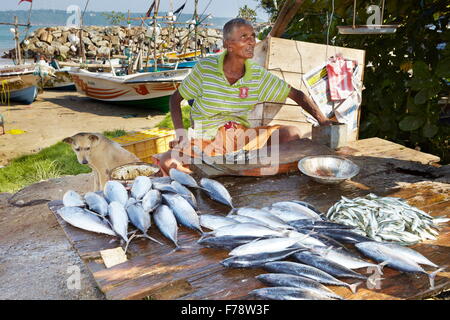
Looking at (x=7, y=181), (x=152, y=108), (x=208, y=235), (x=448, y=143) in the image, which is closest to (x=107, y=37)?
(x=152, y=108)

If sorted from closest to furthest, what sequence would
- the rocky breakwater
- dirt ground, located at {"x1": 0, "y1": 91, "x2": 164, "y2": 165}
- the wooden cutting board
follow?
the wooden cutting board, dirt ground, located at {"x1": 0, "y1": 91, "x2": 164, "y2": 165}, the rocky breakwater

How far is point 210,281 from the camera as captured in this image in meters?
2.00

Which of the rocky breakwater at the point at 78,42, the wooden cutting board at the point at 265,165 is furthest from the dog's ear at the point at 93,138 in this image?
the rocky breakwater at the point at 78,42

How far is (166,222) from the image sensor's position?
2.45 meters

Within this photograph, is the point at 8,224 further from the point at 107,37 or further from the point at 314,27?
the point at 107,37

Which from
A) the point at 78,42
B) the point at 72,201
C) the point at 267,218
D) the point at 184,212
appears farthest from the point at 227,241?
the point at 78,42

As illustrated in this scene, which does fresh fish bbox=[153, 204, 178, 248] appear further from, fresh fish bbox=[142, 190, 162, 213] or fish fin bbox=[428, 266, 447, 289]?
fish fin bbox=[428, 266, 447, 289]

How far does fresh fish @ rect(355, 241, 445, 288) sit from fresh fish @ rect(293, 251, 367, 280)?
18 cm

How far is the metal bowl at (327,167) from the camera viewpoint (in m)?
3.22

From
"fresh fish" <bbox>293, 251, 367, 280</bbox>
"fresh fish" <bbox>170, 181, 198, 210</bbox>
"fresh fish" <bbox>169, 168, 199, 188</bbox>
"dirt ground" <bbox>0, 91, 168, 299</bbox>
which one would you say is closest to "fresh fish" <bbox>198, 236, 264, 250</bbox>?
"fresh fish" <bbox>293, 251, 367, 280</bbox>

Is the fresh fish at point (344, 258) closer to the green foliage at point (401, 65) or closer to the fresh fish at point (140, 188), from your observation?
the fresh fish at point (140, 188)

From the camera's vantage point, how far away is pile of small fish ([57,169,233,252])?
2436 millimetres

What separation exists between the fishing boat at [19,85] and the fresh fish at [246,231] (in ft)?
63.5
